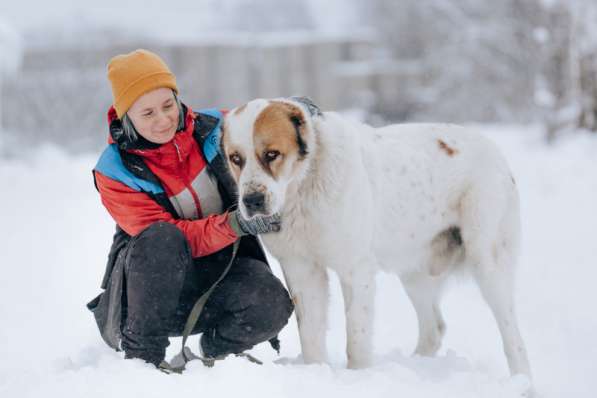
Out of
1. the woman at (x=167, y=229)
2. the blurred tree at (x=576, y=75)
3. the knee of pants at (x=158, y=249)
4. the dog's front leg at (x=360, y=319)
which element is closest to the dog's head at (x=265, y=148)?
the woman at (x=167, y=229)

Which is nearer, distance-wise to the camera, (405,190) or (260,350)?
(405,190)

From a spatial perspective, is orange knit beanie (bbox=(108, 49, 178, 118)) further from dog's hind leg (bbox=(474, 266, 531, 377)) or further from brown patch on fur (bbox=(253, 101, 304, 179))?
dog's hind leg (bbox=(474, 266, 531, 377))

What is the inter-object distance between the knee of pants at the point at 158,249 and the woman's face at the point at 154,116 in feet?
1.13

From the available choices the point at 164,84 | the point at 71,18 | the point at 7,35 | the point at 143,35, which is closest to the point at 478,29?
the point at 143,35

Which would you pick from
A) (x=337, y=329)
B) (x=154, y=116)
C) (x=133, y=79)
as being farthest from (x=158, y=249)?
(x=337, y=329)

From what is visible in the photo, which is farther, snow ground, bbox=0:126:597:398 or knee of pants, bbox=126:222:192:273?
knee of pants, bbox=126:222:192:273

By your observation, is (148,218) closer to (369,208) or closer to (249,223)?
(249,223)

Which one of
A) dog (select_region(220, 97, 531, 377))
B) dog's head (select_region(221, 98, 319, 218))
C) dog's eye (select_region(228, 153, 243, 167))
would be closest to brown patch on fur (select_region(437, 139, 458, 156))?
dog (select_region(220, 97, 531, 377))

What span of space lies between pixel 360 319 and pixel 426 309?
2.72 feet

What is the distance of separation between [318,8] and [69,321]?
1059 inches

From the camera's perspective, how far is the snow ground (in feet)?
7.43

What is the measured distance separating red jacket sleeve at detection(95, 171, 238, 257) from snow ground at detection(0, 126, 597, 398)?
48 cm

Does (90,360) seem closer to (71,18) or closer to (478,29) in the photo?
(71,18)

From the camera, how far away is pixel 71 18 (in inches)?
746
